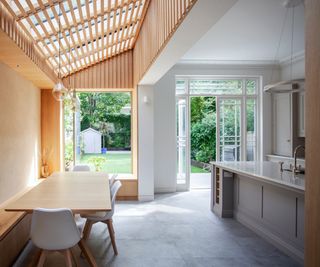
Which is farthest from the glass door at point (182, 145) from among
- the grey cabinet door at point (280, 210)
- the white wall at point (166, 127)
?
the grey cabinet door at point (280, 210)

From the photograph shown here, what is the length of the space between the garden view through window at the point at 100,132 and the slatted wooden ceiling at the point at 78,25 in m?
1.14

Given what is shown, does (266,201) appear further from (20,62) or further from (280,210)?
(20,62)

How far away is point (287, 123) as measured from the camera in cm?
678

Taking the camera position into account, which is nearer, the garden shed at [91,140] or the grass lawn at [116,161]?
the grass lawn at [116,161]

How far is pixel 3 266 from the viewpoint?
2.93m

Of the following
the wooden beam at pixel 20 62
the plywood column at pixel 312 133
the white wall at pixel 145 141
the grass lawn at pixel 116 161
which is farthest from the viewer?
the grass lawn at pixel 116 161

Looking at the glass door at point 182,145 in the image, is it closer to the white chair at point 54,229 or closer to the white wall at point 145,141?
the white wall at point 145,141

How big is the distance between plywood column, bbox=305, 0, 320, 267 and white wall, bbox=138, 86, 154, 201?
17.5 feet

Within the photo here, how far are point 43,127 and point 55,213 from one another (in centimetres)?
435

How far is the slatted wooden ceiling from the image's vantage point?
349cm

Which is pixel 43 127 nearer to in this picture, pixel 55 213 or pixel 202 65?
pixel 202 65

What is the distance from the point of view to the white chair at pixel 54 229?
2590 mm

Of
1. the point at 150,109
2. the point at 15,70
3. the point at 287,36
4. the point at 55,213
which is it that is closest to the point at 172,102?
the point at 150,109

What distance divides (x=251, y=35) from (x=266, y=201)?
2.86 metres
